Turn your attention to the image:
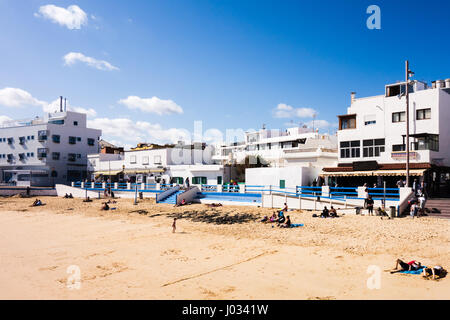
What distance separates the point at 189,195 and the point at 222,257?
20.5 m

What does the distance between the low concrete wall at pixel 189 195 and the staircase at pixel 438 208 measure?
22.5m

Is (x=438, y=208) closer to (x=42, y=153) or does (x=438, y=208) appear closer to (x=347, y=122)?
(x=347, y=122)

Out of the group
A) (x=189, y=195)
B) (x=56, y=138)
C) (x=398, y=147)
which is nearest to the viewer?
(x=398, y=147)

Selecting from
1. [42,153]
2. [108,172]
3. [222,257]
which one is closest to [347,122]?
[222,257]

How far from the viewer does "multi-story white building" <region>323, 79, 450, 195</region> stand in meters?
26.7

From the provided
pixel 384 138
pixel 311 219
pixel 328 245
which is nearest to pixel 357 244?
pixel 328 245

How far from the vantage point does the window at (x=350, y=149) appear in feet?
104

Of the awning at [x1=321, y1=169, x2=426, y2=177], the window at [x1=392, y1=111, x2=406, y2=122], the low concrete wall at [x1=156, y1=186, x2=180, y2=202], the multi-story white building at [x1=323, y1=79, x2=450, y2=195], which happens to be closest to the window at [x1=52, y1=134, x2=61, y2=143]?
the low concrete wall at [x1=156, y1=186, x2=180, y2=202]

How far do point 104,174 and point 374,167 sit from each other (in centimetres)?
4315

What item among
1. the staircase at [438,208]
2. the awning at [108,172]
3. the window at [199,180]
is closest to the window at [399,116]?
the staircase at [438,208]

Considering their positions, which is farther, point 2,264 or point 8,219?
point 8,219

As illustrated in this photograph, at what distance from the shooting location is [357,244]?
54.5 feet

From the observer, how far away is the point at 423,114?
27922 mm
